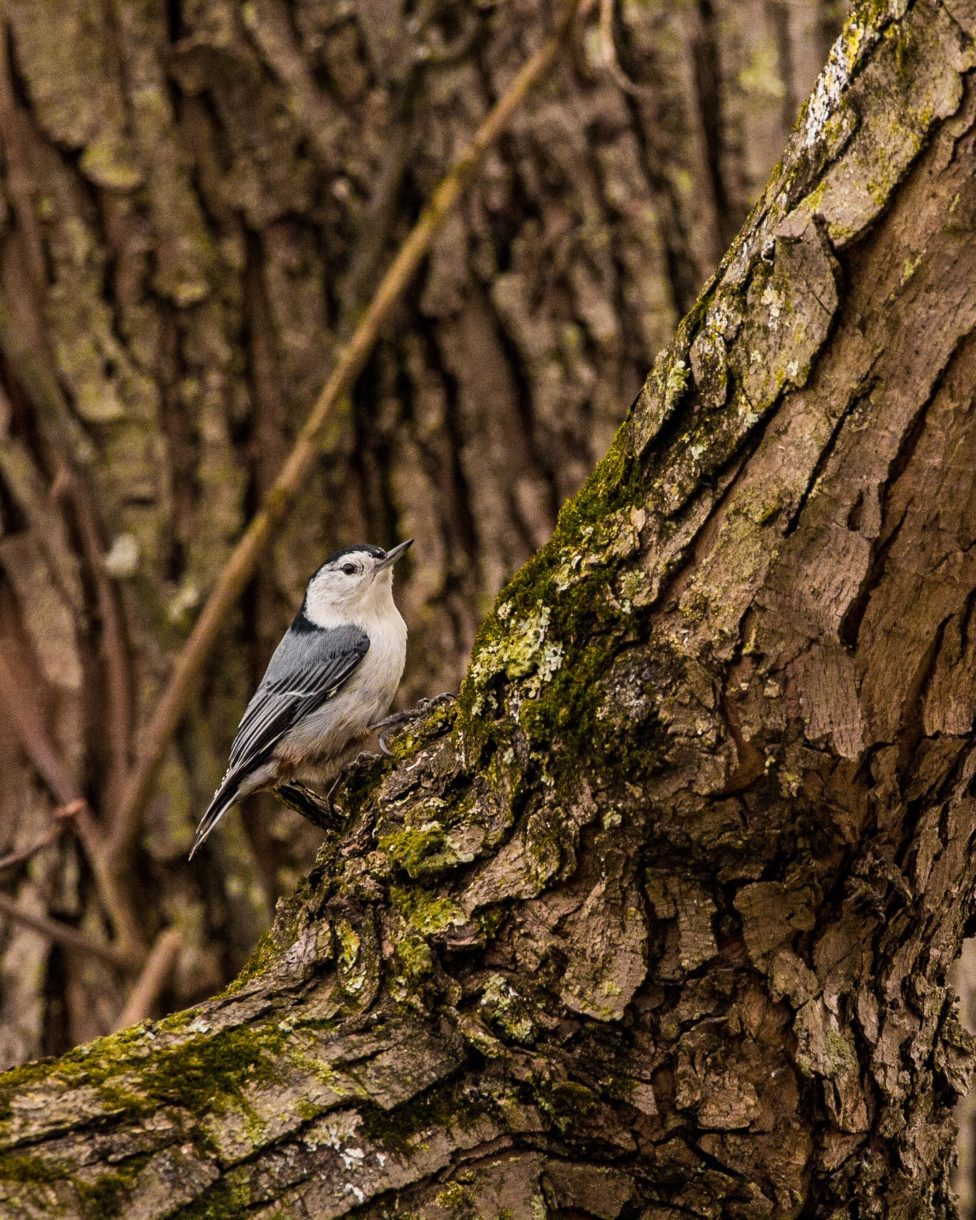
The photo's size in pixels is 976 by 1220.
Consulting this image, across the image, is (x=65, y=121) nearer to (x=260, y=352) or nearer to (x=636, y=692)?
(x=260, y=352)

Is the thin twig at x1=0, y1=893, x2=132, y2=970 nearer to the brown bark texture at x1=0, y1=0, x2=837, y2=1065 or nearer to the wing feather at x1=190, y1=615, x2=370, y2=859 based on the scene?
the brown bark texture at x1=0, y1=0, x2=837, y2=1065

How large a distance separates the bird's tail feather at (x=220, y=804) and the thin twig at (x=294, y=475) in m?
0.20

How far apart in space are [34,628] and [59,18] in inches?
56.1

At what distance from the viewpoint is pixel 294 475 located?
10.0ft

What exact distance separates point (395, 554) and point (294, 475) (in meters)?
0.30

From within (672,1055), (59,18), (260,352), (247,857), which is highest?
(59,18)

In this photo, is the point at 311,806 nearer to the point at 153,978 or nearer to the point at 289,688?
the point at 289,688

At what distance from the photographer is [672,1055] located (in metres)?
1.51

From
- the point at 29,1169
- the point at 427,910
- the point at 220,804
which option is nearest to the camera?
the point at 29,1169

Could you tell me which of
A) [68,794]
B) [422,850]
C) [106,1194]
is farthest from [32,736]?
[106,1194]

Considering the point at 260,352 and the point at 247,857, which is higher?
the point at 260,352

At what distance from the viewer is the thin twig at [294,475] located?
9.95 feet

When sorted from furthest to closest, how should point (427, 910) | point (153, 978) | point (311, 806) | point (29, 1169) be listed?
1. point (153, 978)
2. point (311, 806)
3. point (427, 910)
4. point (29, 1169)

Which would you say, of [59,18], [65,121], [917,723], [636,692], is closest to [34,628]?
[65,121]
